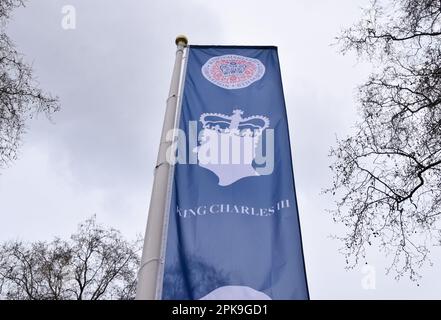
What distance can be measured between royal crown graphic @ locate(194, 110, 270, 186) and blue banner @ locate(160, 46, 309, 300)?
1 cm

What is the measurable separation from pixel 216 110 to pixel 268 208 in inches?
60.1

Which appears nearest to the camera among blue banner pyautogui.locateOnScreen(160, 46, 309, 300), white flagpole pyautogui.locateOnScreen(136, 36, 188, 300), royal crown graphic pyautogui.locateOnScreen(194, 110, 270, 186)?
white flagpole pyautogui.locateOnScreen(136, 36, 188, 300)

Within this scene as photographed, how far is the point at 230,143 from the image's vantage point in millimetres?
6410

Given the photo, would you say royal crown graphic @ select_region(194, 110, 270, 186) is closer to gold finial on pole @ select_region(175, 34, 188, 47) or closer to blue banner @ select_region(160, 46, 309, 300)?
blue banner @ select_region(160, 46, 309, 300)

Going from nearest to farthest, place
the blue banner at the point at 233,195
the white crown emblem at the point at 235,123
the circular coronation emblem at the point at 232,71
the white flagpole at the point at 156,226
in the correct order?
the white flagpole at the point at 156,226, the blue banner at the point at 233,195, the white crown emblem at the point at 235,123, the circular coronation emblem at the point at 232,71

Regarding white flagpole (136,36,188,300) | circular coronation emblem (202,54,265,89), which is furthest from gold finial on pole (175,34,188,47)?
white flagpole (136,36,188,300)

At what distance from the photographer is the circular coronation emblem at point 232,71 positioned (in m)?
7.07

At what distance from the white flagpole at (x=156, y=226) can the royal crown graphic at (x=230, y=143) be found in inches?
17.2

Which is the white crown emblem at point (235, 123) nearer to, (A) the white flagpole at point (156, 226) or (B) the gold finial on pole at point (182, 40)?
(A) the white flagpole at point (156, 226)

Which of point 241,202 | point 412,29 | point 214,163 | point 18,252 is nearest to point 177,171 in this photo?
point 214,163

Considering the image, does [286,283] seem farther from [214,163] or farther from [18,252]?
[18,252]

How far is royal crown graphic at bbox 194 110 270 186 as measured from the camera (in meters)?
6.18

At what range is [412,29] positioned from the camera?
10086mm

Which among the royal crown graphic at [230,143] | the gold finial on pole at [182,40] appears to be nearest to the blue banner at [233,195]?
the royal crown graphic at [230,143]
